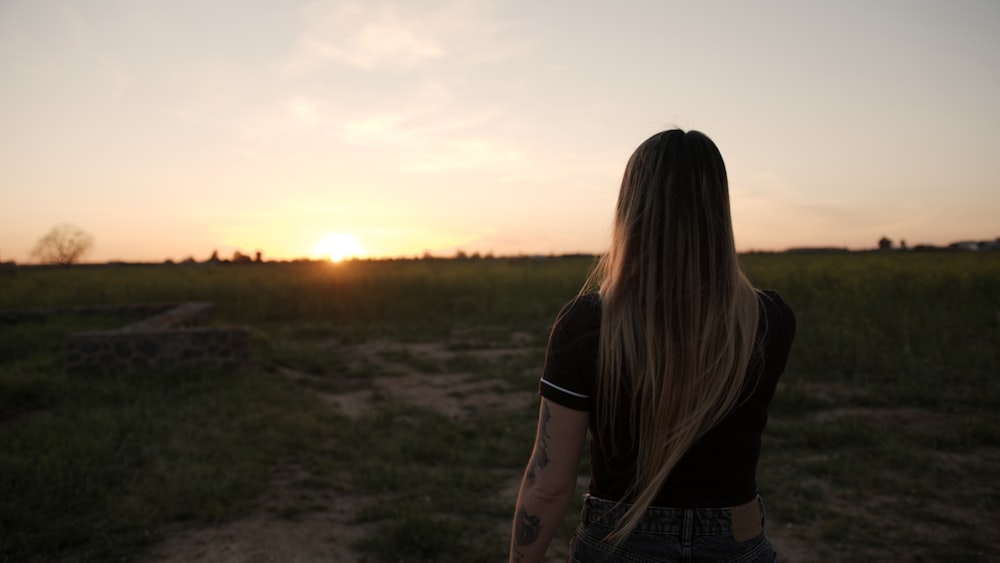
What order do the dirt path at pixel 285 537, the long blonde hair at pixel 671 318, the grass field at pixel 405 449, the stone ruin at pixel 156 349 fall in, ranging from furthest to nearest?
the stone ruin at pixel 156 349, the grass field at pixel 405 449, the dirt path at pixel 285 537, the long blonde hair at pixel 671 318

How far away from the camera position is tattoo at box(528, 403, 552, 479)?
150 centimetres

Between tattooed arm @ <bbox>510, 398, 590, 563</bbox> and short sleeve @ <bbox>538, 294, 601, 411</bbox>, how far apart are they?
4cm

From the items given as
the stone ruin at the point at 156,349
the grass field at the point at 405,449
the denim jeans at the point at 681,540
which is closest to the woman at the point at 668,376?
the denim jeans at the point at 681,540

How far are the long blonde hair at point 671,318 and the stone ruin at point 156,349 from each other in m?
8.34

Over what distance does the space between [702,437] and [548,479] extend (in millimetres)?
338

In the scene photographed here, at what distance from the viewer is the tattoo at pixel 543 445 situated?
1.50 meters

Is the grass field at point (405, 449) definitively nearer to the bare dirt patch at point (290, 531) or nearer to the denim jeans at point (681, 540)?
the bare dirt patch at point (290, 531)

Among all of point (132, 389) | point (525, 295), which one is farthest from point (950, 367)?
point (525, 295)

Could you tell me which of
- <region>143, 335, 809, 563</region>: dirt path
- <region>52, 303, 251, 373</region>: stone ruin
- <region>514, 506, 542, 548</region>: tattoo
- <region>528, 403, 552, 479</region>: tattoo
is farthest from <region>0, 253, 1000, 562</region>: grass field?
<region>528, 403, 552, 479</region>: tattoo

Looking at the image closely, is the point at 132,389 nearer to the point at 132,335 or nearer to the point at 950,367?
the point at 132,335

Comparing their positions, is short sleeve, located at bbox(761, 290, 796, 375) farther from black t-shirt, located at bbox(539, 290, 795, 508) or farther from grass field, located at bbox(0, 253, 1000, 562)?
grass field, located at bbox(0, 253, 1000, 562)

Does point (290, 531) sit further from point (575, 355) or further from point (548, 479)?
point (575, 355)

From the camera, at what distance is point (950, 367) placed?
852cm

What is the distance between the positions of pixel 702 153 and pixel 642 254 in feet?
0.82
